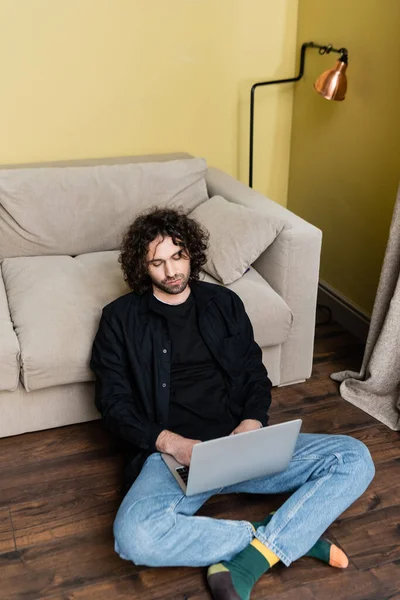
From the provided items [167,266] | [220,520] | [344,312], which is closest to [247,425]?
[220,520]

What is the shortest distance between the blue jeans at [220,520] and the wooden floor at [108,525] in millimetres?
85

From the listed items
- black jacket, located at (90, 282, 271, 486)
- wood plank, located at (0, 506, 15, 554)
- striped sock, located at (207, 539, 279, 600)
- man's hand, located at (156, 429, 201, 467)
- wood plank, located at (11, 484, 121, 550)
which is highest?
black jacket, located at (90, 282, 271, 486)

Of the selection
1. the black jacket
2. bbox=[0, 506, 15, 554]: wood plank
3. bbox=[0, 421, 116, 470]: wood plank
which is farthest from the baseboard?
bbox=[0, 506, 15, 554]: wood plank

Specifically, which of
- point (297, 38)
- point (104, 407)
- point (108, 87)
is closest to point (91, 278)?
point (104, 407)

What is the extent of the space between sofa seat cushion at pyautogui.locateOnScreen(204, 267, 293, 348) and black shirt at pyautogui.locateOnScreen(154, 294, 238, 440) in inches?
14.7

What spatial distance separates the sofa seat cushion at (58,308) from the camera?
7.60 feet

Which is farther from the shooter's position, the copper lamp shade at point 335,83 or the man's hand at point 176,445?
the copper lamp shade at point 335,83

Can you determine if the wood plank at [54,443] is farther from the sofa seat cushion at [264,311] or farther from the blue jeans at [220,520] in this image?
the sofa seat cushion at [264,311]

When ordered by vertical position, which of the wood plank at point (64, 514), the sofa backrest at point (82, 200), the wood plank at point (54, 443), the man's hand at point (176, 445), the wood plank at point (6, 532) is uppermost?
the sofa backrest at point (82, 200)

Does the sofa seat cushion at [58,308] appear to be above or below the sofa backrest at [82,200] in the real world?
below

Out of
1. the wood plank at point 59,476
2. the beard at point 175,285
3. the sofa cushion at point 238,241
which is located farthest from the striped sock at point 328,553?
the sofa cushion at point 238,241

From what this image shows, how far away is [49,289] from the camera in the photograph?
2555 mm

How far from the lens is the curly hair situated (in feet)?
7.07

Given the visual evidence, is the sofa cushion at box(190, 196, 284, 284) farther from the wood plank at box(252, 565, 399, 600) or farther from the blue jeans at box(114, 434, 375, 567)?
the wood plank at box(252, 565, 399, 600)
